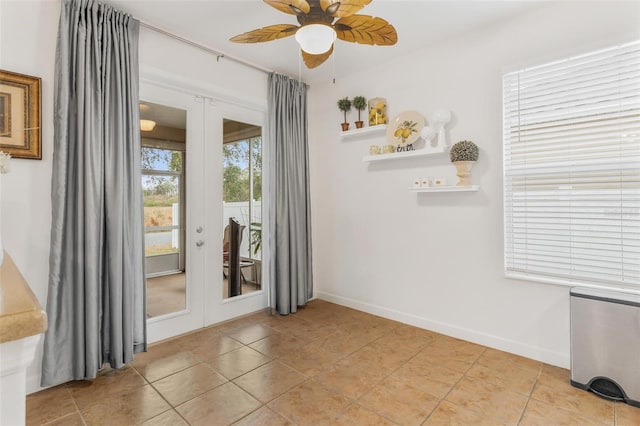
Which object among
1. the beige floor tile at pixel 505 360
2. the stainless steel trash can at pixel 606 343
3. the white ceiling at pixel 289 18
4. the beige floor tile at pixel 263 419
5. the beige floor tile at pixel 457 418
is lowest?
the beige floor tile at pixel 457 418

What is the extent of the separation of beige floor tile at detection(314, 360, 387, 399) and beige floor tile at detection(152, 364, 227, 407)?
2.39 feet

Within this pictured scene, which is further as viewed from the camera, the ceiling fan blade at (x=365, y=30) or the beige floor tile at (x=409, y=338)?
the beige floor tile at (x=409, y=338)

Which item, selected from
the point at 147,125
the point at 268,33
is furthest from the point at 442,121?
the point at 147,125

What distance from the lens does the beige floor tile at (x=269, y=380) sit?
212 centimetres

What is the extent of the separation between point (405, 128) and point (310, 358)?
2.32m

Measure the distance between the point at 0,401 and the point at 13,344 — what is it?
12 centimetres

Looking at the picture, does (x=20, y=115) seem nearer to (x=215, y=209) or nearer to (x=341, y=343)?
(x=215, y=209)

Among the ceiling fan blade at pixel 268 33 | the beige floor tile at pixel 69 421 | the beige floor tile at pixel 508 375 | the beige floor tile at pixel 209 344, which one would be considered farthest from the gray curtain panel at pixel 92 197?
the beige floor tile at pixel 508 375

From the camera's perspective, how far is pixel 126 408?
196 centimetres

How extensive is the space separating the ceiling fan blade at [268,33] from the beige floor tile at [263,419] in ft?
7.43

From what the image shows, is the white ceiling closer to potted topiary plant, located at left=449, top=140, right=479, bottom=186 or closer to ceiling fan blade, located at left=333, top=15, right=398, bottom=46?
ceiling fan blade, located at left=333, top=15, right=398, bottom=46

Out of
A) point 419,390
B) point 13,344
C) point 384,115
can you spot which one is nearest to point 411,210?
point 384,115

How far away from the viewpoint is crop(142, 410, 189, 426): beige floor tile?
1819 mm

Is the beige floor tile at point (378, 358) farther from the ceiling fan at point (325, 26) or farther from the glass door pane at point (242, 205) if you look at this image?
the ceiling fan at point (325, 26)
